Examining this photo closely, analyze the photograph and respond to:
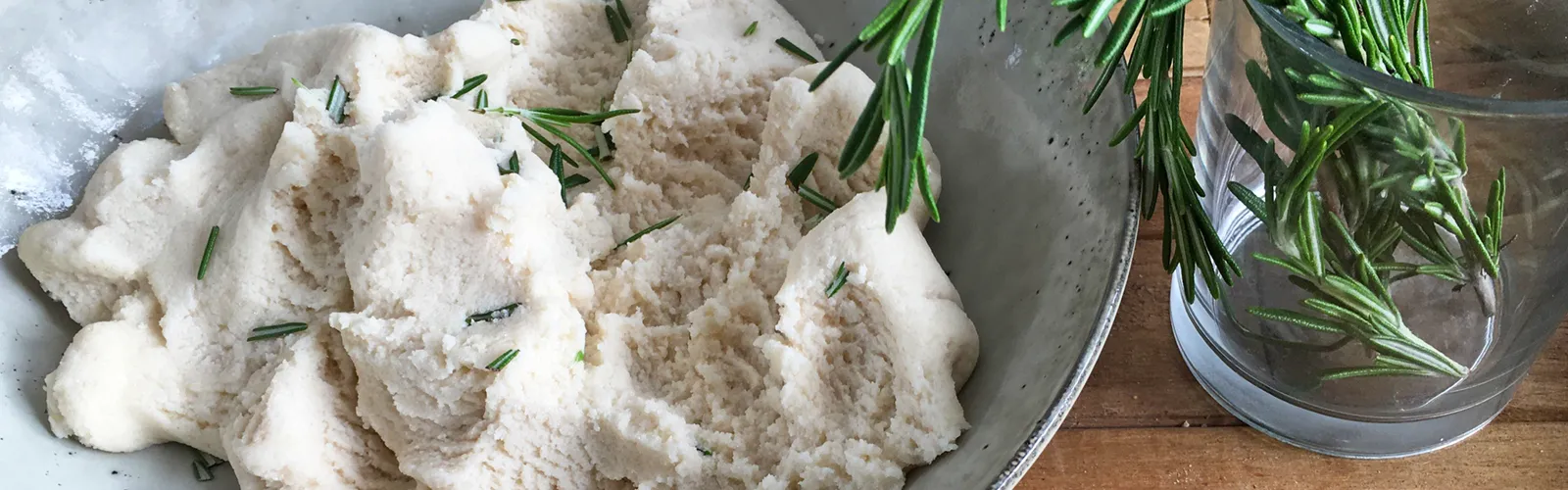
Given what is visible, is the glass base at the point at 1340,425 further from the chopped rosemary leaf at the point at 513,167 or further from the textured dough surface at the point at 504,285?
the chopped rosemary leaf at the point at 513,167

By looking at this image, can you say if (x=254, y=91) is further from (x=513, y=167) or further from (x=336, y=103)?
(x=513, y=167)

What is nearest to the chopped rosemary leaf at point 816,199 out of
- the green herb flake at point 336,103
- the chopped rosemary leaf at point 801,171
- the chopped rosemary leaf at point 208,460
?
the chopped rosemary leaf at point 801,171

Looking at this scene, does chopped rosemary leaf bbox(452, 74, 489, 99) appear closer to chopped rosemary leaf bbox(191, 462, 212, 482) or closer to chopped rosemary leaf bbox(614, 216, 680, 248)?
chopped rosemary leaf bbox(614, 216, 680, 248)

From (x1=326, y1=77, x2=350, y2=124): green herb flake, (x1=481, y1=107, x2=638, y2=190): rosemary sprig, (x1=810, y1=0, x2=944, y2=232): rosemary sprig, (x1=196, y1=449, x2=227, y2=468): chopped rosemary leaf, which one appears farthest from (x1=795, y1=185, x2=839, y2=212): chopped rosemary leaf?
(x1=196, y1=449, x2=227, y2=468): chopped rosemary leaf

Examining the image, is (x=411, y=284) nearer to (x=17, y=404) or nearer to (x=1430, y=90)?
(x=17, y=404)

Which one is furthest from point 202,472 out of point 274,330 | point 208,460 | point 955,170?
point 955,170

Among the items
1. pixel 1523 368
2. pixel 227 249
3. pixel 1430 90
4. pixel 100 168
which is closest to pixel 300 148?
pixel 227 249
